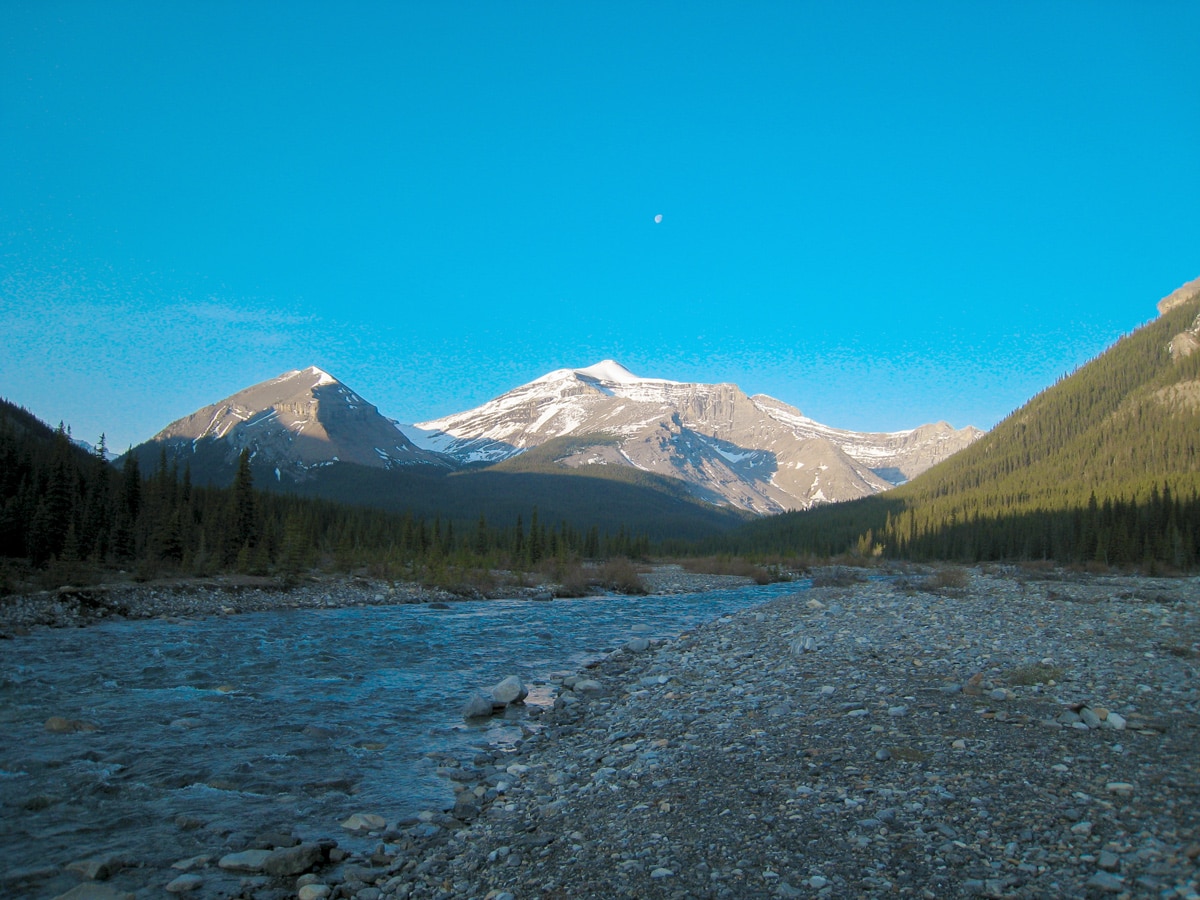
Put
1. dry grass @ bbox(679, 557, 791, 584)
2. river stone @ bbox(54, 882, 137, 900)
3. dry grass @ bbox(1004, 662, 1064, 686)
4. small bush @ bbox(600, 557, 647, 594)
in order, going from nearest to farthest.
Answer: river stone @ bbox(54, 882, 137, 900) < dry grass @ bbox(1004, 662, 1064, 686) < small bush @ bbox(600, 557, 647, 594) < dry grass @ bbox(679, 557, 791, 584)

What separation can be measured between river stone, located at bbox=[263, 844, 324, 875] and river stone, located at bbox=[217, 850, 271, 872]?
0.44ft

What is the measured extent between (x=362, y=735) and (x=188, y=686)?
751cm

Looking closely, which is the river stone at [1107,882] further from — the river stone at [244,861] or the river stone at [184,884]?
the river stone at [184,884]

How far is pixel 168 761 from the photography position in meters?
11.8

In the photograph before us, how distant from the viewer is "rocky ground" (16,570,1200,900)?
582cm

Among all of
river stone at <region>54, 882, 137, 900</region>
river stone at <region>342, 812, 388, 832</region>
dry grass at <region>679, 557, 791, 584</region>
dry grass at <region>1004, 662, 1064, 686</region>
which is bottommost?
dry grass at <region>679, 557, 791, 584</region>

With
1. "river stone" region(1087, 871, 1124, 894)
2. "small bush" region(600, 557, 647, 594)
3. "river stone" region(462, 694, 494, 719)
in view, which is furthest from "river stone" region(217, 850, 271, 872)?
"small bush" region(600, 557, 647, 594)

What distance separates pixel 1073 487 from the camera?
347 feet

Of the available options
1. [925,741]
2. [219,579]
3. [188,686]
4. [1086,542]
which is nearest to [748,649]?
[925,741]

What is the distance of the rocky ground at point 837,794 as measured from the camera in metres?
5.82

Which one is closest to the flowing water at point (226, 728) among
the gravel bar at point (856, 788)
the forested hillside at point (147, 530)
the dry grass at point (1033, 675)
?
the gravel bar at point (856, 788)

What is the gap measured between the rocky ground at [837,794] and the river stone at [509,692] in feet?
3.90

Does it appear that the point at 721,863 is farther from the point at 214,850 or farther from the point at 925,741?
the point at 214,850

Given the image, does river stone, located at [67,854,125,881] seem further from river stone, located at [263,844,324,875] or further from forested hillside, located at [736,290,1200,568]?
forested hillside, located at [736,290,1200,568]
